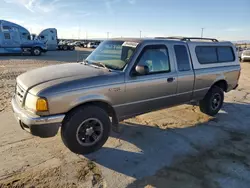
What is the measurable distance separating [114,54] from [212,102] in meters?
3.01

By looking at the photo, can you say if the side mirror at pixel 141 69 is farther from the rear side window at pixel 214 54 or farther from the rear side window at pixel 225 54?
the rear side window at pixel 225 54

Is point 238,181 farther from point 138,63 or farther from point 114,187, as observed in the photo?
point 138,63

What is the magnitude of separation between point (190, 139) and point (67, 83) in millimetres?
2655

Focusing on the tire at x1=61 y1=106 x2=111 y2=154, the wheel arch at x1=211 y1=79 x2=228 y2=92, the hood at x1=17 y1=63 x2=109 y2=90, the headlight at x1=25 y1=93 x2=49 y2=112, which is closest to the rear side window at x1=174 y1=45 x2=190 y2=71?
the wheel arch at x1=211 y1=79 x2=228 y2=92

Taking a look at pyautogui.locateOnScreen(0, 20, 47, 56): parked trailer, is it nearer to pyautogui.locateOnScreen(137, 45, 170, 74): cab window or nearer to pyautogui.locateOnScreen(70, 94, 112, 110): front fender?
pyautogui.locateOnScreen(137, 45, 170, 74): cab window

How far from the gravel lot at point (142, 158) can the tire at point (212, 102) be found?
56 cm

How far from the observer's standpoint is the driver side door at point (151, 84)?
4.00 meters

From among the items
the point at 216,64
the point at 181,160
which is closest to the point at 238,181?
the point at 181,160

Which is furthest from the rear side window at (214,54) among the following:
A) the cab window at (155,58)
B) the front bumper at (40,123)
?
the front bumper at (40,123)

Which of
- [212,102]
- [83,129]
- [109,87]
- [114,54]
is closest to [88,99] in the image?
[109,87]

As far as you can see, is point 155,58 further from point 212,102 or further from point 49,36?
point 49,36

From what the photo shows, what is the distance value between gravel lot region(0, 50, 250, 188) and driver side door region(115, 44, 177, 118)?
2.03 ft

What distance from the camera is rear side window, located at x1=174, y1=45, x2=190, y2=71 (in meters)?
4.68

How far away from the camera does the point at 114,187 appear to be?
2.92 metres
